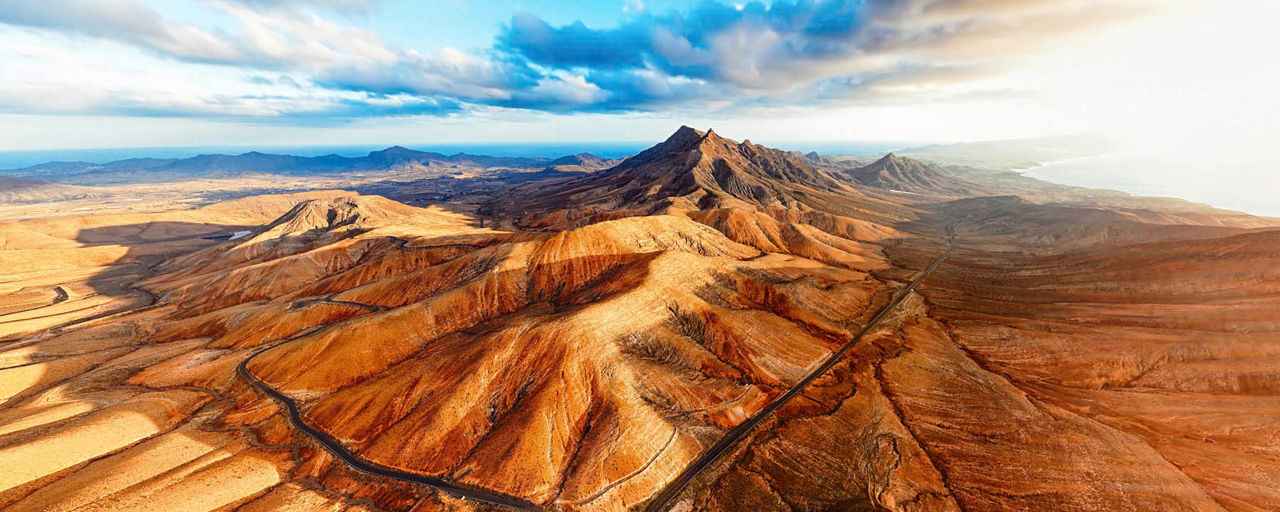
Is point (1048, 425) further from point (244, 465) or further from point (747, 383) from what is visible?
point (244, 465)

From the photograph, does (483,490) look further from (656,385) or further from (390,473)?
(656,385)

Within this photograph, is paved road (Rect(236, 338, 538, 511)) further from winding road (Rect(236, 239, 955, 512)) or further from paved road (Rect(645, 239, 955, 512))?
paved road (Rect(645, 239, 955, 512))

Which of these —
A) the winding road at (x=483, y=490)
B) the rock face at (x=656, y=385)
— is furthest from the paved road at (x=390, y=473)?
the rock face at (x=656, y=385)

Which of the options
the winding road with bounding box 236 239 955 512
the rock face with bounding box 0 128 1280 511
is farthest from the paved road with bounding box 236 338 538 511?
the rock face with bounding box 0 128 1280 511

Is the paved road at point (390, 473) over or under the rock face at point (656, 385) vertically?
under

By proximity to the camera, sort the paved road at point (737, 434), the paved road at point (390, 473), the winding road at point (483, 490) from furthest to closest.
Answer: the paved road at point (737, 434)
the winding road at point (483, 490)
the paved road at point (390, 473)

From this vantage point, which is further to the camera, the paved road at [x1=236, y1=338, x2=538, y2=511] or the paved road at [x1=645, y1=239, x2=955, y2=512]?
the paved road at [x1=645, y1=239, x2=955, y2=512]

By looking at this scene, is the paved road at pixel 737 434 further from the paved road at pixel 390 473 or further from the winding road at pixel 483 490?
the paved road at pixel 390 473

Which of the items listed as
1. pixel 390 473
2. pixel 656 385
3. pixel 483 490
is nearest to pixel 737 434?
pixel 656 385

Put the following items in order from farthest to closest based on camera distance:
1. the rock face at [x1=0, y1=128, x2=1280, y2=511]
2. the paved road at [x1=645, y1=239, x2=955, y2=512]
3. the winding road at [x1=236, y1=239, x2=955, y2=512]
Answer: the paved road at [x1=645, y1=239, x2=955, y2=512], the rock face at [x1=0, y1=128, x2=1280, y2=511], the winding road at [x1=236, y1=239, x2=955, y2=512]
